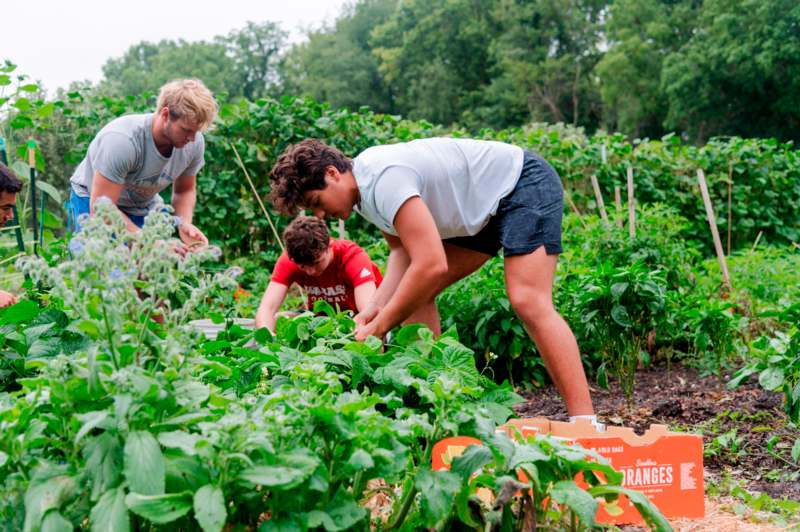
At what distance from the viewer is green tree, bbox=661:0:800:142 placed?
25766 mm

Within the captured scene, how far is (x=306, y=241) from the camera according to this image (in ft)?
12.4

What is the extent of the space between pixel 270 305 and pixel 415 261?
5.43 ft

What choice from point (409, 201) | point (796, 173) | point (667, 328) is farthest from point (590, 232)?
point (796, 173)

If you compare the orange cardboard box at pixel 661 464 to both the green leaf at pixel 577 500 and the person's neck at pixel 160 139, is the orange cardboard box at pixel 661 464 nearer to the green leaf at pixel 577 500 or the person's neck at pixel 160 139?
the green leaf at pixel 577 500

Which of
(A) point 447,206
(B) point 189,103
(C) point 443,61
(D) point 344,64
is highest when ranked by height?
(D) point 344,64

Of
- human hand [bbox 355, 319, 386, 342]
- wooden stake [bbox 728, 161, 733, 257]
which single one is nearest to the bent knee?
human hand [bbox 355, 319, 386, 342]

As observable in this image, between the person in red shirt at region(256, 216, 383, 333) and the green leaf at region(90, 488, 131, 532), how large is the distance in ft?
8.25

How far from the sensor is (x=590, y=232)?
5730mm

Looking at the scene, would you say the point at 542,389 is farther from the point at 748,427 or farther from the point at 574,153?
the point at 574,153

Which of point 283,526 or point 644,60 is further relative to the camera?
point 644,60

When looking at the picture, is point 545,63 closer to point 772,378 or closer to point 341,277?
point 341,277

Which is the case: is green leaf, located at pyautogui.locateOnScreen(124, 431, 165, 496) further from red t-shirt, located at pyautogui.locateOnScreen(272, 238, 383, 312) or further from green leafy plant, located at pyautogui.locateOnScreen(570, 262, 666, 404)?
red t-shirt, located at pyautogui.locateOnScreen(272, 238, 383, 312)

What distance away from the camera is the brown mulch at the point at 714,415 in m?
2.78

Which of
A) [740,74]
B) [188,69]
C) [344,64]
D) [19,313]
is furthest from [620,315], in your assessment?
Result: [188,69]
